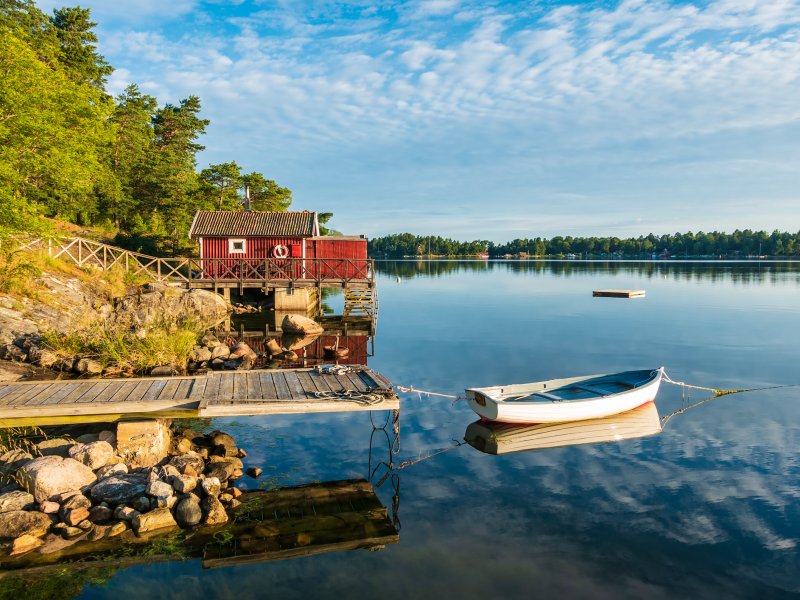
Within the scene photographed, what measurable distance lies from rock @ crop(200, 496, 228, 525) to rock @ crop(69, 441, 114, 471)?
6.05 feet

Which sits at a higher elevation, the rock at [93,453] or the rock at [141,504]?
the rock at [93,453]

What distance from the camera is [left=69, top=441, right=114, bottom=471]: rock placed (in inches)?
333

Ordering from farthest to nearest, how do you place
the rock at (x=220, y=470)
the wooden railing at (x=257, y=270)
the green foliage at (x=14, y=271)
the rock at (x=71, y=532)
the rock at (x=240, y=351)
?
the wooden railing at (x=257, y=270)
the rock at (x=240, y=351)
the green foliage at (x=14, y=271)
the rock at (x=220, y=470)
the rock at (x=71, y=532)

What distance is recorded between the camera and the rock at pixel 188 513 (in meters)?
7.68

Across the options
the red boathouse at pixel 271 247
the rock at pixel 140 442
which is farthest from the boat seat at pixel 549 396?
the red boathouse at pixel 271 247

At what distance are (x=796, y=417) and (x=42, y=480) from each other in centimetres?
1683

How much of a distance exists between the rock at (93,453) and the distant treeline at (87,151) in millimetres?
9490

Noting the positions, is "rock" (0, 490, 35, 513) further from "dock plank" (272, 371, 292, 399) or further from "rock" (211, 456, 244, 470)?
"dock plank" (272, 371, 292, 399)

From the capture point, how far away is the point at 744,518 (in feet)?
29.5

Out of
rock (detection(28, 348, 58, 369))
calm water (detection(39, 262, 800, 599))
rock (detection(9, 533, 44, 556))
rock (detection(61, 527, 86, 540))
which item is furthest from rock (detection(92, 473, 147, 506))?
rock (detection(28, 348, 58, 369))

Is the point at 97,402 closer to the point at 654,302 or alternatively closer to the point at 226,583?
the point at 226,583

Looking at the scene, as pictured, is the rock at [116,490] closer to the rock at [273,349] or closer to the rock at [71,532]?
the rock at [71,532]

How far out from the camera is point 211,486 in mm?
8375

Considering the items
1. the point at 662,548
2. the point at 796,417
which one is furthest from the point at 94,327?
the point at 796,417
